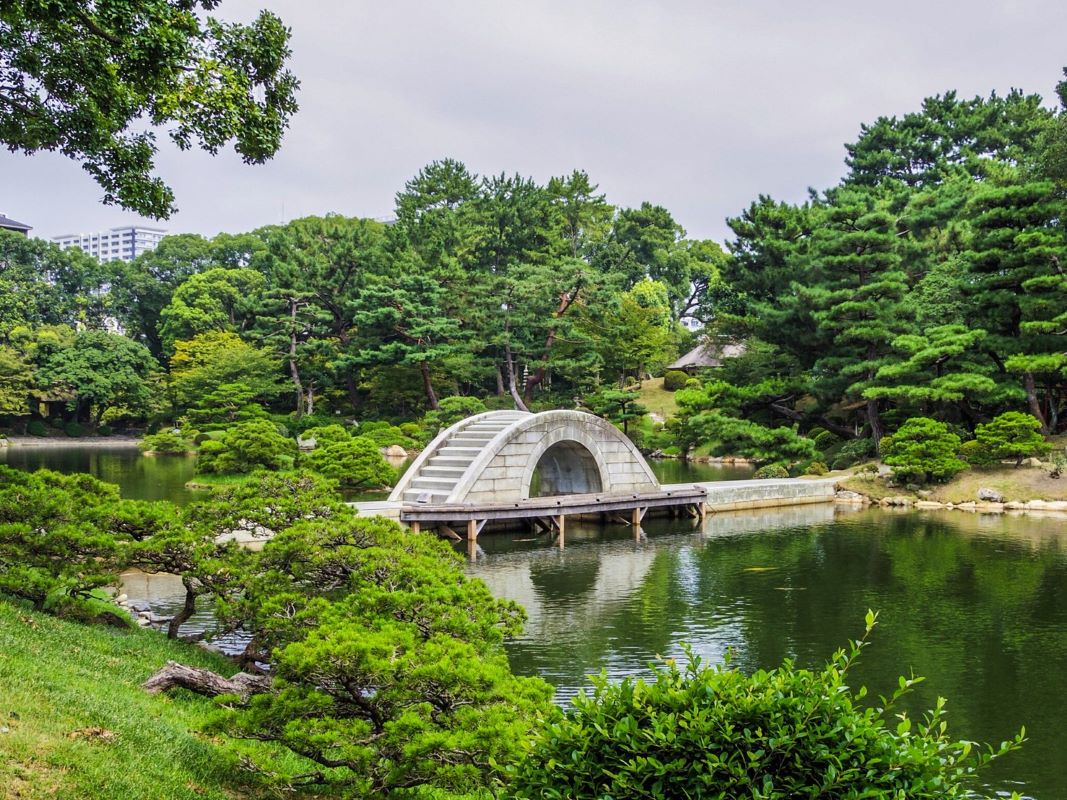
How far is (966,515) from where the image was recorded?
2511 cm

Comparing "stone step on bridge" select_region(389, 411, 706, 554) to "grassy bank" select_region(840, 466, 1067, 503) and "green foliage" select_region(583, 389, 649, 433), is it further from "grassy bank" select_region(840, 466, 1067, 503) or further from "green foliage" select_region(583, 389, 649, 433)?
"green foliage" select_region(583, 389, 649, 433)

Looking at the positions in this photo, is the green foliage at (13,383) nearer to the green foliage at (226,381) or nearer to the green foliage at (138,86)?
the green foliage at (226,381)

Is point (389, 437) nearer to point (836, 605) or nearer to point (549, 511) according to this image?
point (549, 511)

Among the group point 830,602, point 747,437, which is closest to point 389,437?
point 747,437

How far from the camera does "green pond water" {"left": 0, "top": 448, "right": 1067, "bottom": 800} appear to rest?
1057 centimetres

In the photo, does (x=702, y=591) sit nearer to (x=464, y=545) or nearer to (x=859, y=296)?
(x=464, y=545)

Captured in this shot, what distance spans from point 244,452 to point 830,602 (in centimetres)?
1886

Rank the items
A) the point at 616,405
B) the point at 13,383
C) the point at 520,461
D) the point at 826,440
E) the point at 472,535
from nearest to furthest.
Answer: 1. the point at 472,535
2. the point at 520,461
3. the point at 826,440
4. the point at 616,405
5. the point at 13,383

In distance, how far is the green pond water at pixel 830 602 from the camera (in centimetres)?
1057

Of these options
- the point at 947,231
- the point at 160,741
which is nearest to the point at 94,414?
the point at 947,231

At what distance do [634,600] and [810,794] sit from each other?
12.3m

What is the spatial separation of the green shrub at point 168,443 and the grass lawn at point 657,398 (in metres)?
23.8

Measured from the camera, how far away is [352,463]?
25031mm

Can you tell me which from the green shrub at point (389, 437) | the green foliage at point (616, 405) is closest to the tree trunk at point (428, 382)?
the green shrub at point (389, 437)
